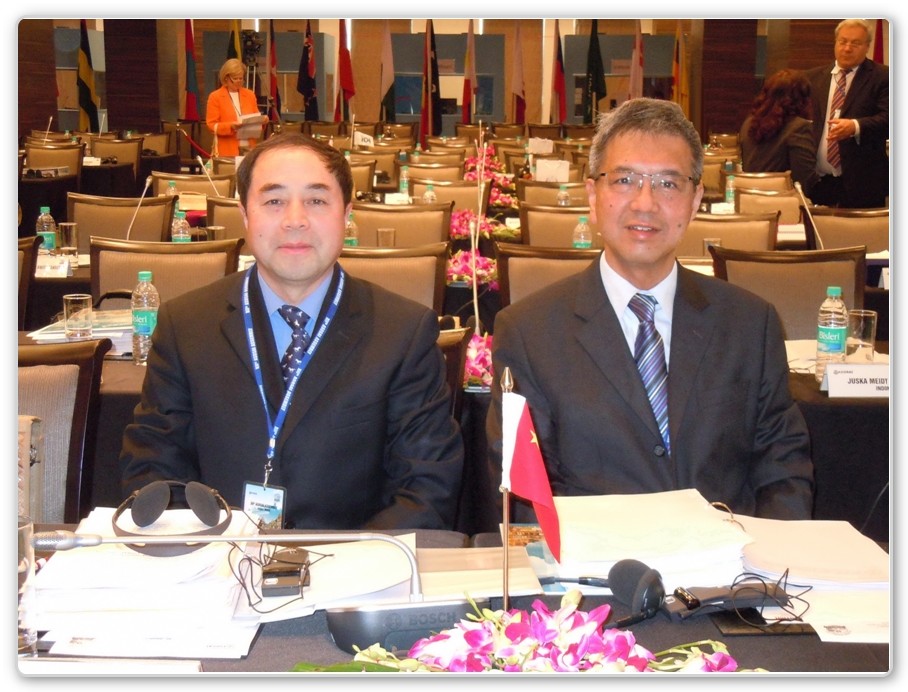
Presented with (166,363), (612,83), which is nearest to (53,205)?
(166,363)

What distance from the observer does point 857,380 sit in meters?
2.65

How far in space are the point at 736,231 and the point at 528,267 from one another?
152 cm

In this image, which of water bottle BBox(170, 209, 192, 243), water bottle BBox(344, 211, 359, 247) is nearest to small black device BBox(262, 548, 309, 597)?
water bottle BBox(344, 211, 359, 247)

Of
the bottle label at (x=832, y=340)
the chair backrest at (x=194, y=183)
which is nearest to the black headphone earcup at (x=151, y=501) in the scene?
the bottle label at (x=832, y=340)

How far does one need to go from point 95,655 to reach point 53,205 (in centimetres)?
737

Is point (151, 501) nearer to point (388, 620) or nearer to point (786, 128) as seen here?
point (388, 620)

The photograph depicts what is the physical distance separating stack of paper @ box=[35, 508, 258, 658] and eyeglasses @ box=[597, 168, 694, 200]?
1039 millimetres

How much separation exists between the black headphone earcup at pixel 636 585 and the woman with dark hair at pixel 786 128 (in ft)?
18.1

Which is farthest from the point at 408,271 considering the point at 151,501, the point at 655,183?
the point at 151,501

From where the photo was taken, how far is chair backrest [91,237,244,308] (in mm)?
3422

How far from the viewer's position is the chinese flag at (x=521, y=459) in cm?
123

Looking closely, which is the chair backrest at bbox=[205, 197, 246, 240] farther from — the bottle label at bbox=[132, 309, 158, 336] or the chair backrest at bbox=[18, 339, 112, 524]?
the chair backrest at bbox=[18, 339, 112, 524]

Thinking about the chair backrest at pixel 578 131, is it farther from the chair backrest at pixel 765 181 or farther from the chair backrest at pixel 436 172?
the chair backrest at pixel 765 181

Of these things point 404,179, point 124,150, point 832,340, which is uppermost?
point 124,150
